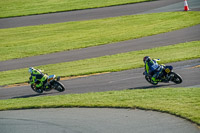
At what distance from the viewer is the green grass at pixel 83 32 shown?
32.5 m

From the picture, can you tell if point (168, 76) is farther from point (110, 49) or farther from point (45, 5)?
point (45, 5)

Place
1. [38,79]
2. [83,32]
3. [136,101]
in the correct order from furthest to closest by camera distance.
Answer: [83,32], [38,79], [136,101]

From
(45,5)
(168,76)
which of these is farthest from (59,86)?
(45,5)

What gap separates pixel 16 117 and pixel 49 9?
2792cm

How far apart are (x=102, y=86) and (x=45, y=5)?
2556 centimetres

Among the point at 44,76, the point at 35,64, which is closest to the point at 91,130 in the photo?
the point at 44,76

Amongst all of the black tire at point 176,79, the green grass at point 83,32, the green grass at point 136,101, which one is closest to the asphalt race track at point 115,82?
the black tire at point 176,79

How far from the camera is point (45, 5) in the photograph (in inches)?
1763

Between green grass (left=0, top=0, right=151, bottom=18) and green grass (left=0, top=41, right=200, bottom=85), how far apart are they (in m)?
14.5

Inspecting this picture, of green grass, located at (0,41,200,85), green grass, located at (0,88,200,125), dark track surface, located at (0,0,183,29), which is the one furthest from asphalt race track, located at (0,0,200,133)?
green grass, located at (0,41,200,85)

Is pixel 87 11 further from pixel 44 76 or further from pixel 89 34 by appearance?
pixel 44 76

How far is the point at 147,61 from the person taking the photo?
792 inches

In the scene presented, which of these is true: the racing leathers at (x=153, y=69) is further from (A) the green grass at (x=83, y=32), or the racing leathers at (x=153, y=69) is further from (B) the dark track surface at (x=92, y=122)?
(A) the green grass at (x=83, y=32)

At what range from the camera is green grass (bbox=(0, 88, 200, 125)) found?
14562 mm
